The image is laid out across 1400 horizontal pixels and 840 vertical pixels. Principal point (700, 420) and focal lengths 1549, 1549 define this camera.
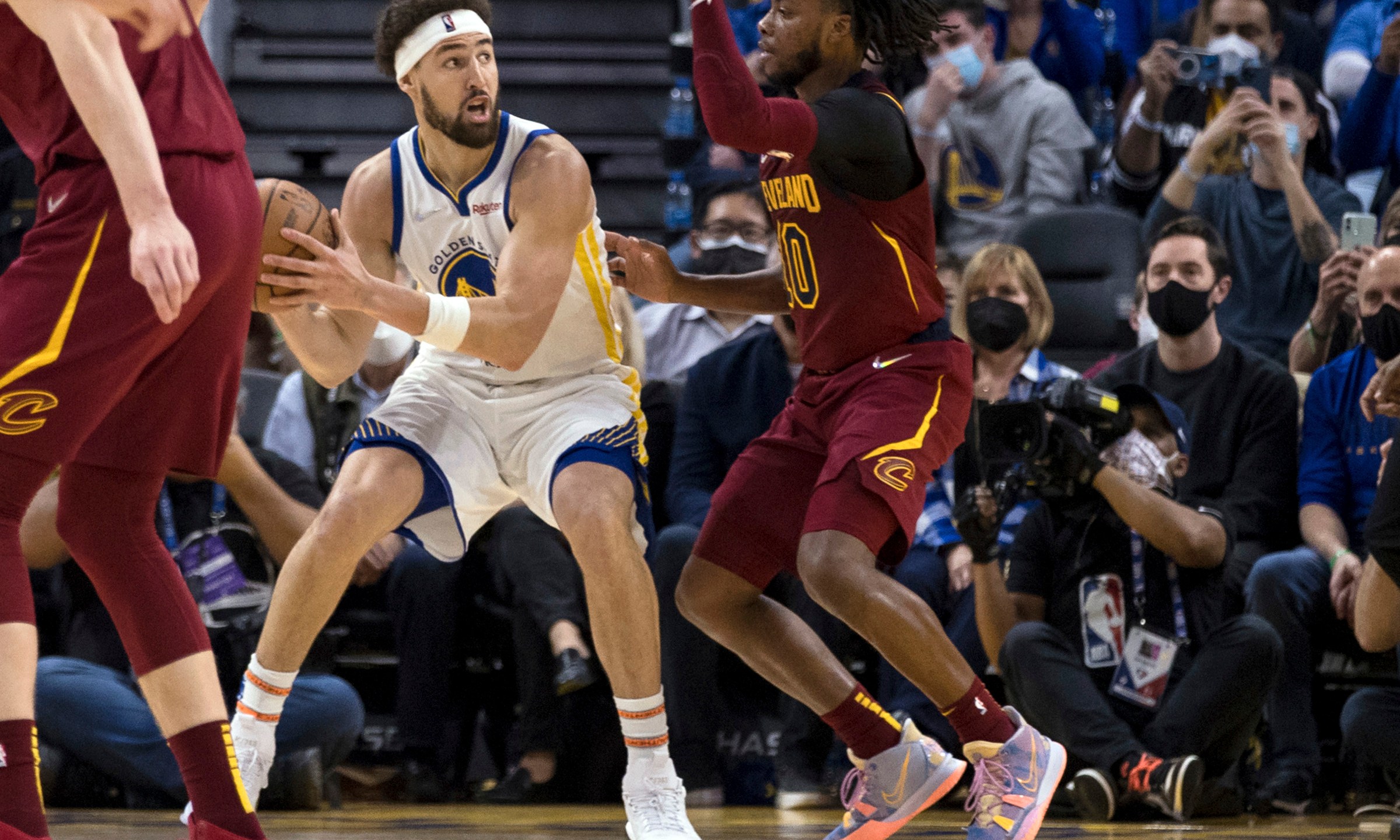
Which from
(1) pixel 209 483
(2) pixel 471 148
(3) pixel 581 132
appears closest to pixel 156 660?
(2) pixel 471 148

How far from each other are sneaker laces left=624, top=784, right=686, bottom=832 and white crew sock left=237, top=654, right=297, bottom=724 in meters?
0.84

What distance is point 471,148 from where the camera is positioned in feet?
12.4

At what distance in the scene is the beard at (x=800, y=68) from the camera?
3.64 m

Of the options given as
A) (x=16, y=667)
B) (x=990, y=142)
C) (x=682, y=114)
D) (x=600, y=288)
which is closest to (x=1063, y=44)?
(x=990, y=142)

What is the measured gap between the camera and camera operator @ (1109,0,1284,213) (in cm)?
689

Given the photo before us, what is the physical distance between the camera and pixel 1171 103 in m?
6.95

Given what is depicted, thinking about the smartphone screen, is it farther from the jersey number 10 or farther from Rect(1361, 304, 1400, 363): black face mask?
the jersey number 10

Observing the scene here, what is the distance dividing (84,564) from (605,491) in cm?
125

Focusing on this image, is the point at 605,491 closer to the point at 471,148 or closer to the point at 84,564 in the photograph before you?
the point at 471,148

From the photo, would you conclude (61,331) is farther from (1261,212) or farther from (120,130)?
(1261,212)

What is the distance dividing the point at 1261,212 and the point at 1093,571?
2.33 metres

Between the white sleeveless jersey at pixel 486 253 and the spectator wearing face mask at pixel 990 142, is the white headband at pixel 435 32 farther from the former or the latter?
the spectator wearing face mask at pixel 990 142

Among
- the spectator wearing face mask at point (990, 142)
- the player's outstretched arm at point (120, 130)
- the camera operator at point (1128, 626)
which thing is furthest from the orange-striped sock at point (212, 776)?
the spectator wearing face mask at point (990, 142)

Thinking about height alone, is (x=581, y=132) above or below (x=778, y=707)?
above
